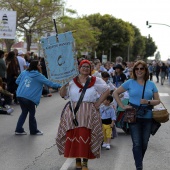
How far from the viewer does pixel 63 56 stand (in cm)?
803

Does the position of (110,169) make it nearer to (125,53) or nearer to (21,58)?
(21,58)

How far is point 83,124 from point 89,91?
1.64ft

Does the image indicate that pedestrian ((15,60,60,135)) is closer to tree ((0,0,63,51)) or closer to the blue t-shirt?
the blue t-shirt

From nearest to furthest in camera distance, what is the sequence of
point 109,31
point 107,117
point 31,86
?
point 107,117
point 31,86
point 109,31

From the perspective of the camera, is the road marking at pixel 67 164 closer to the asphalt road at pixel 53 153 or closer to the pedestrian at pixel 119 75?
the asphalt road at pixel 53 153

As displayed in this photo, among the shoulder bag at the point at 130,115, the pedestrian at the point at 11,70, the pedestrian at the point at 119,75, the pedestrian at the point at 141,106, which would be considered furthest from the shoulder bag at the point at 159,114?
the pedestrian at the point at 11,70

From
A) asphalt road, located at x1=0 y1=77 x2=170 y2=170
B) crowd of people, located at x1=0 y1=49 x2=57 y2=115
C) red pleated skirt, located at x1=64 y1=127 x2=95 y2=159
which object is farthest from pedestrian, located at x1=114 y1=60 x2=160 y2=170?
crowd of people, located at x1=0 y1=49 x2=57 y2=115

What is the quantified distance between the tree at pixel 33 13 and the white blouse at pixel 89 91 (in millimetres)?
30152

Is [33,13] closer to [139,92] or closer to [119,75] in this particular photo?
[119,75]

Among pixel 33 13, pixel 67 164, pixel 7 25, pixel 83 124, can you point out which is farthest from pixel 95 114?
pixel 33 13

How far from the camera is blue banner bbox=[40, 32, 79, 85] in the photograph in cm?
800

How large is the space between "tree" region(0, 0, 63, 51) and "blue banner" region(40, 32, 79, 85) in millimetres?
29956

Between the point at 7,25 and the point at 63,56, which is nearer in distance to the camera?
the point at 63,56

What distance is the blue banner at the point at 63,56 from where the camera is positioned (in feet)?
26.2
